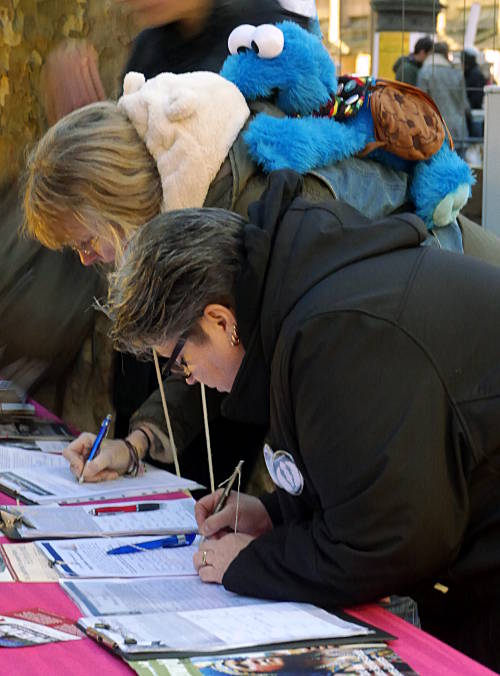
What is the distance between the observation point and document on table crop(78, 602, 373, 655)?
146 centimetres

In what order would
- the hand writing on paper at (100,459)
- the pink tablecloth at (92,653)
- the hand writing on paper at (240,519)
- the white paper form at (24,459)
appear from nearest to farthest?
the pink tablecloth at (92,653) < the hand writing on paper at (240,519) < the hand writing on paper at (100,459) < the white paper form at (24,459)

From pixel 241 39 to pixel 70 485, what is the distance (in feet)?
3.26

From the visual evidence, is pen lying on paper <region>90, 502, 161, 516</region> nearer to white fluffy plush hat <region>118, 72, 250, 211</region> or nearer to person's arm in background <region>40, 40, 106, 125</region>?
white fluffy plush hat <region>118, 72, 250, 211</region>

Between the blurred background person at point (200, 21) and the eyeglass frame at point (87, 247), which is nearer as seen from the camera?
the eyeglass frame at point (87, 247)

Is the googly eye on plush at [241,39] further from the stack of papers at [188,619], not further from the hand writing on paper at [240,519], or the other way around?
the stack of papers at [188,619]

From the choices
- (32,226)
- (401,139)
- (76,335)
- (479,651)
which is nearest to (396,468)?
(479,651)

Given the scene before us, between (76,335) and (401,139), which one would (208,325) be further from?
(76,335)

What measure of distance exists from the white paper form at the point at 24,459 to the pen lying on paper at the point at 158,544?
58cm

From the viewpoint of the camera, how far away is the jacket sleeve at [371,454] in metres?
1.50

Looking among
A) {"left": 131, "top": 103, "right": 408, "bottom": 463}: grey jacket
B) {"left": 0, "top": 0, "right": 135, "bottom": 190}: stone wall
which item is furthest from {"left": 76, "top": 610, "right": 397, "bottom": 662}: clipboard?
{"left": 0, "top": 0, "right": 135, "bottom": 190}: stone wall

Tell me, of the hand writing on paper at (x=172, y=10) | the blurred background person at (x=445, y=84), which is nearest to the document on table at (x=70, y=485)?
the hand writing on paper at (x=172, y=10)

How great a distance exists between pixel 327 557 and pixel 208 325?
38cm

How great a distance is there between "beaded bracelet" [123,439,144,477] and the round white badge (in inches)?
30.9

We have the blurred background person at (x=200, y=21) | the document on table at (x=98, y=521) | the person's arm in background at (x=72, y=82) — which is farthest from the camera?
the person's arm in background at (x=72, y=82)
